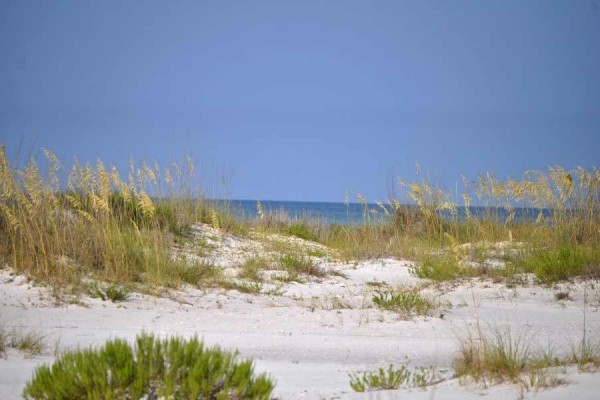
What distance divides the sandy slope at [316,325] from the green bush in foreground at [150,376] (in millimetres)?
515

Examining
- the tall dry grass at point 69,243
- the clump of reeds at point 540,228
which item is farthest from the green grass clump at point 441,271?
the tall dry grass at point 69,243

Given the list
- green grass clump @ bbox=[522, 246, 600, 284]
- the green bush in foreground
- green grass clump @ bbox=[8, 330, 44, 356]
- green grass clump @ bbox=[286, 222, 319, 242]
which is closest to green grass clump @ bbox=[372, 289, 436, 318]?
green grass clump @ bbox=[522, 246, 600, 284]

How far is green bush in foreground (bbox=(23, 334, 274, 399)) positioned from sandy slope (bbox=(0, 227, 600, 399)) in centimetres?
52

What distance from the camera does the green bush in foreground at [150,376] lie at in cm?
291

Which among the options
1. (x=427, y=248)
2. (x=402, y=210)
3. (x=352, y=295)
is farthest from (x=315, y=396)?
(x=402, y=210)

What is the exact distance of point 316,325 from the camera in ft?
18.0

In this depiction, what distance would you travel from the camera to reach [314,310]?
237 inches

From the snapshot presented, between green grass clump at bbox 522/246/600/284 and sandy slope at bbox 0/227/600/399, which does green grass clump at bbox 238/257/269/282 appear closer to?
sandy slope at bbox 0/227/600/399

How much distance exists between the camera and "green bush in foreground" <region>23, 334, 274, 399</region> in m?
2.91

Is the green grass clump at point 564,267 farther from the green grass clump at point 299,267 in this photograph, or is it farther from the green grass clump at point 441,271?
the green grass clump at point 299,267

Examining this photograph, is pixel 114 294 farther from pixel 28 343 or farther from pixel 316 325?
pixel 316 325

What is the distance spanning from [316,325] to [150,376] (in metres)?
2.66

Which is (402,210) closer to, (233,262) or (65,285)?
(233,262)

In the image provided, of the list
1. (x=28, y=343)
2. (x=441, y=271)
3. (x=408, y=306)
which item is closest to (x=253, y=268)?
(x=441, y=271)
